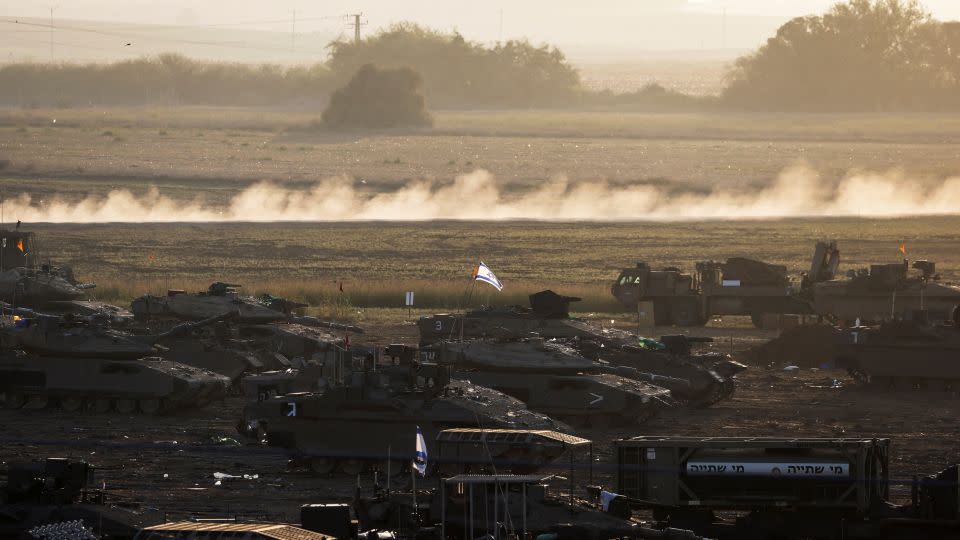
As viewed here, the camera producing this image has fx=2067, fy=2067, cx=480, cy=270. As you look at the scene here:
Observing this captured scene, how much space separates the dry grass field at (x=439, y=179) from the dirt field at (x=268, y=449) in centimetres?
1748

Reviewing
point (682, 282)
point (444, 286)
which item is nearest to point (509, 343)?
point (682, 282)

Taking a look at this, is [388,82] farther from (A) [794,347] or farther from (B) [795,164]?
(A) [794,347]

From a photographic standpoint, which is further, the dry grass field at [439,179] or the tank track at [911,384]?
the dry grass field at [439,179]

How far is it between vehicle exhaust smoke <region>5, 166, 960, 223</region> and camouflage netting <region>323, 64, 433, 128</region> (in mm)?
26221

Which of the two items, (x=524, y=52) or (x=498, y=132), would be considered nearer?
(x=498, y=132)

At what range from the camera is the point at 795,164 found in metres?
105

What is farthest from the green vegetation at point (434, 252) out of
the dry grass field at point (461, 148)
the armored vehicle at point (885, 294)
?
the dry grass field at point (461, 148)

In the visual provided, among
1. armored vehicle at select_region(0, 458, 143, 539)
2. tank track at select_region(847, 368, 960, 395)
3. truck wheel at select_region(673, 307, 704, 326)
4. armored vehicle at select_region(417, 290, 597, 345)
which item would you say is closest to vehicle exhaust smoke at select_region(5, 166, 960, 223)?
truck wheel at select_region(673, 307, 704, 326)

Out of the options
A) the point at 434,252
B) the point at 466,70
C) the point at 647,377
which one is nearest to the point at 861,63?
the point at 466,70

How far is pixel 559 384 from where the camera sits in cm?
3347

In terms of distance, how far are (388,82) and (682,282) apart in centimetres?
7409

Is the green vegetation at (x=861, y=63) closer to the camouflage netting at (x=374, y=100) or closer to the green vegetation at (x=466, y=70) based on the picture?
the green vegetation at (x=466, y=70)

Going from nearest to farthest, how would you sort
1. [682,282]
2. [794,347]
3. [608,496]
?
[608,496] → [794,347] → [682,282]

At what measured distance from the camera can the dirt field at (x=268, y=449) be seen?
26.4 m
